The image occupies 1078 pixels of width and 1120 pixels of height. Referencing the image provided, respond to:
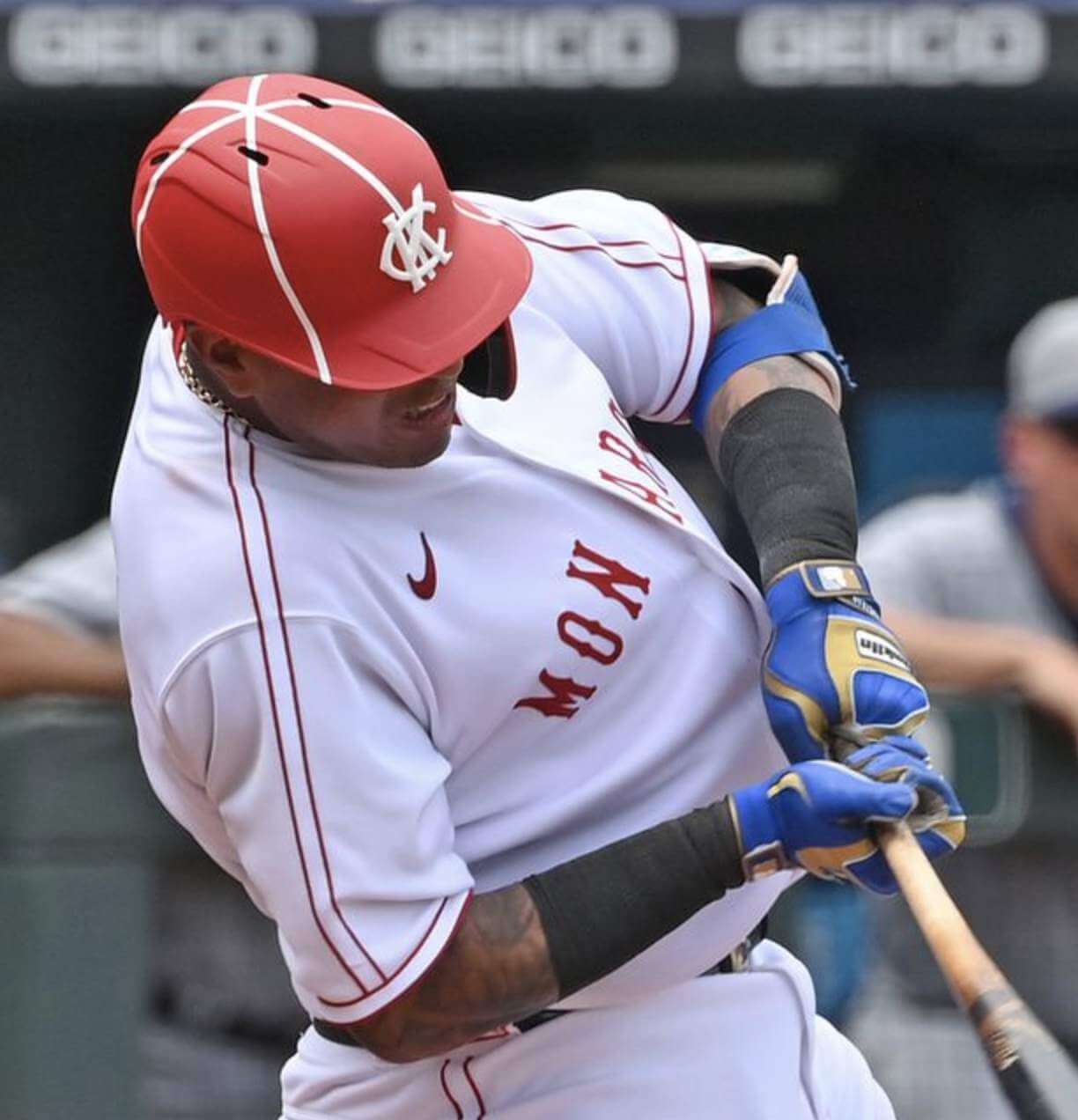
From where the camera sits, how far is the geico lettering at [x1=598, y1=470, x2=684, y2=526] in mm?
2613

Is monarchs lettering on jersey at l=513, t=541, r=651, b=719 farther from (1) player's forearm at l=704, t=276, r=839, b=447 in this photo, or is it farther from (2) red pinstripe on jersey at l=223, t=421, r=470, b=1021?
(1) player's forearm at l=704, t=276, r=839, b=447

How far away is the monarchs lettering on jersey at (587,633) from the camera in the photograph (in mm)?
2545

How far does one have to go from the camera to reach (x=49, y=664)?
414 centimetres

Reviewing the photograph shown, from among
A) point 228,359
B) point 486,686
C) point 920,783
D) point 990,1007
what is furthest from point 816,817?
point 228,359

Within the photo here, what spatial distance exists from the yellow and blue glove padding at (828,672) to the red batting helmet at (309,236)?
16.3 inches

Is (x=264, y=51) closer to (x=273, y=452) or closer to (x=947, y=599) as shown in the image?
(x=947, y=599)

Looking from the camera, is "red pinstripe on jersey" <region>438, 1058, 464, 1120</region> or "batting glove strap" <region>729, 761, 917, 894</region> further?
"red pinstripe on jersey" <region>438, 1058, 464, 1120</region>

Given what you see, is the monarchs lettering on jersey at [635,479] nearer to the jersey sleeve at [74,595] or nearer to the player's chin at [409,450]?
the player's chin at [409,450]

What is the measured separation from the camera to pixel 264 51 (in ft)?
17.6

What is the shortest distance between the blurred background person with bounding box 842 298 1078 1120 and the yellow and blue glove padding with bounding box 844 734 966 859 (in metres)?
1.61

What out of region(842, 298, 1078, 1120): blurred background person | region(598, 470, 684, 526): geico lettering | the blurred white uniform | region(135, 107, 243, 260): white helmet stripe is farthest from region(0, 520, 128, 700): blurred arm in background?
region(135, 107, 243, 260): white helmet stripe

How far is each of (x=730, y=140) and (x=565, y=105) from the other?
62 cm

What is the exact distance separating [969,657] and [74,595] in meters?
1.32

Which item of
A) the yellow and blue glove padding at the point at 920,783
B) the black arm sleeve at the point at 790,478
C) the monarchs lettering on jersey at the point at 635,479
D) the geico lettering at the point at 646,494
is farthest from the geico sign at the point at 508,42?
the yellow and blue glove padding at the point at 920,783
